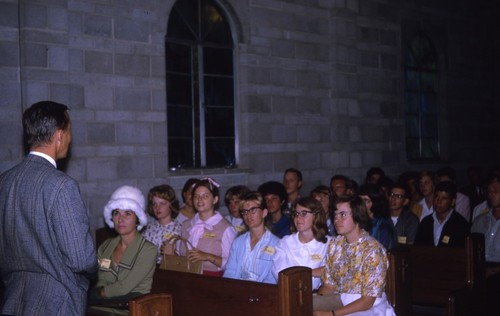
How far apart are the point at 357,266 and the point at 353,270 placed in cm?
4

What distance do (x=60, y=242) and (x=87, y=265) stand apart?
17cm

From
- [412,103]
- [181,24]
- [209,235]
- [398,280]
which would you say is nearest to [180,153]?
[181,24]

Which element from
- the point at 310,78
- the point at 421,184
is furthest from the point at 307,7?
the point at 421,184

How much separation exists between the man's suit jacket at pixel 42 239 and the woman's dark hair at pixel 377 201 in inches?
131

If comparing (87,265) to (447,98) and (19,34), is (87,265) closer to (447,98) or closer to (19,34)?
(19,34)

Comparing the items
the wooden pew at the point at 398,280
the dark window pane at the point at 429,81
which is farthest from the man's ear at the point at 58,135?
the dark window pane at the point at 429,81

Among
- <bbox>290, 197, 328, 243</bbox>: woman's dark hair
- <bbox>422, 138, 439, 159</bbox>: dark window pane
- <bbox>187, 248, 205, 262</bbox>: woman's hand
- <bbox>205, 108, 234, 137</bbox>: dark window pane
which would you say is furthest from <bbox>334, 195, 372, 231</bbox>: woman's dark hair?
<bbox>422, 138, 439, 159</bbox>: dark window pane

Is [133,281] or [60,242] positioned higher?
[60,242]

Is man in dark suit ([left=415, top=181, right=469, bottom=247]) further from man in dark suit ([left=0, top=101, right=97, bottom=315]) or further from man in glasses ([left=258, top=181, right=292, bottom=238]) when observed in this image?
man in dark suit ([left=0, top=101, right=97, bottom=315])

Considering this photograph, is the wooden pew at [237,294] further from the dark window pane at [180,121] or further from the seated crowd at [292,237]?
the dark window pane at [180,121]

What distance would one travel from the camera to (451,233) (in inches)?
245

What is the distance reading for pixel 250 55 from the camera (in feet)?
29.5

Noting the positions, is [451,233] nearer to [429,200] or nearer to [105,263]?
[429,200]

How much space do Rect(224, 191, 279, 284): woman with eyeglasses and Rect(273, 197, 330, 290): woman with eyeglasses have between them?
0.38ft
